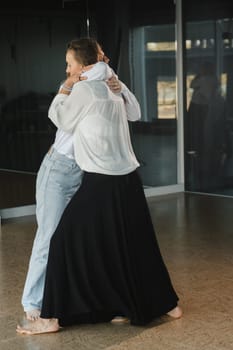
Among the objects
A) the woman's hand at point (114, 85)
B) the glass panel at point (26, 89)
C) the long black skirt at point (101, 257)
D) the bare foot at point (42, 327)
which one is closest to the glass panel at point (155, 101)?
the glass panel at point (26, 89)

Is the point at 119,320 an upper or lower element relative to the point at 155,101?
lower

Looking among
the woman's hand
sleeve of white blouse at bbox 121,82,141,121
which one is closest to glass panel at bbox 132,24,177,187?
sleeve of white blouse at bbox 121,82,141,121

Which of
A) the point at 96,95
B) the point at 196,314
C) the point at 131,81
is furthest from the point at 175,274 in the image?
the point at 131,81

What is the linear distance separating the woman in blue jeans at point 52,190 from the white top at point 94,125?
8 cm

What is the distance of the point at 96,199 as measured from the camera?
11.3ft

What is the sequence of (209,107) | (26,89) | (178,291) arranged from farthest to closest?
(209,107)
(26,89)
(178,291)

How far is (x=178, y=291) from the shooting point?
13.7 ft

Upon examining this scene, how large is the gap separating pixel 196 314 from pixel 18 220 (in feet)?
11.2

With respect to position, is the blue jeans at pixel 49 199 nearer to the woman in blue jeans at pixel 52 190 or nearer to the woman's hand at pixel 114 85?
the woman in blue jeans at pixel 52 190

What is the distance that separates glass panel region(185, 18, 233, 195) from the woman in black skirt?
458cm

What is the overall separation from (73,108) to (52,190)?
464 millimetres

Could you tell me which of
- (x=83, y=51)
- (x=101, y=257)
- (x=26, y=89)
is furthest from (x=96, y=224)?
(x=26, y=89)

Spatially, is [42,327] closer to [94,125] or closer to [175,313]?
[175,313]

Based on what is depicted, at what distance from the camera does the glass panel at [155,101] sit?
7902 millimetres
